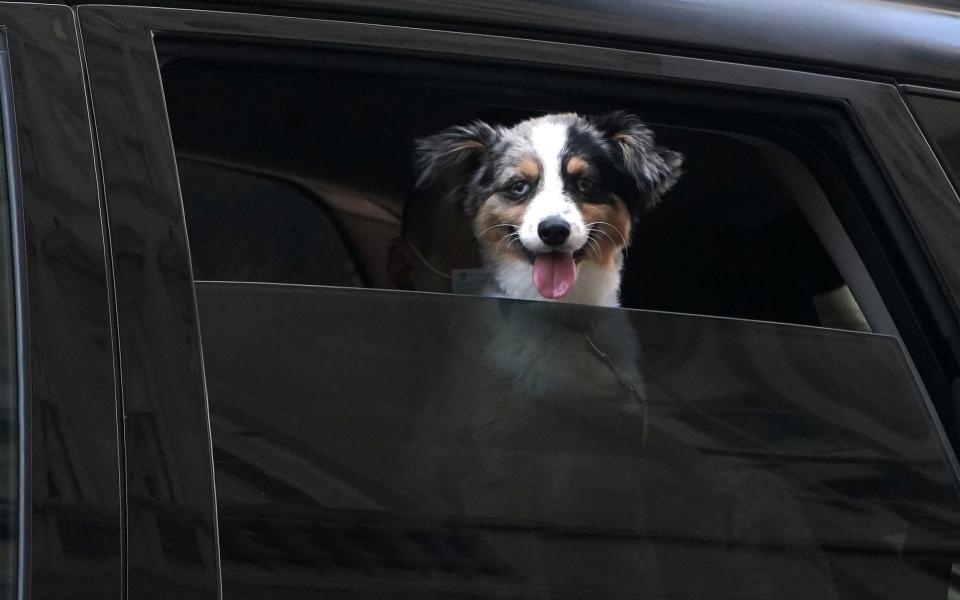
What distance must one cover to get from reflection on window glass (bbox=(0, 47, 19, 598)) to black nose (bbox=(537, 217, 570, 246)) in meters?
0.87

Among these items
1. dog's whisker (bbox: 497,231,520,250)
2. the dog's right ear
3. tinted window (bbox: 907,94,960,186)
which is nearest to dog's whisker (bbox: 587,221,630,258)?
dog's whisker (bbox: 497,231,520,250)

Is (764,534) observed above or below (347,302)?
below

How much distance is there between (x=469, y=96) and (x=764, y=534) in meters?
0.64

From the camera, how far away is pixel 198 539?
1187 mm

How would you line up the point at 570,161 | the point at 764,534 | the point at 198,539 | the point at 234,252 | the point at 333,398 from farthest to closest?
1. the point at 570,161
2. the point at 234,252
3. the point at 764,534
4. the point at 333,398
5. the point at 198,539

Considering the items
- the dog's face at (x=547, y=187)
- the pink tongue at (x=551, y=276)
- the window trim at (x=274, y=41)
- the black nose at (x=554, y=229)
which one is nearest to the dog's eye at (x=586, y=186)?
the dog's face at (x=547, y=187)

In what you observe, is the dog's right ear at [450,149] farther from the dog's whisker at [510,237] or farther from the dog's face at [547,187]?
the dog's whisker at [510,237]

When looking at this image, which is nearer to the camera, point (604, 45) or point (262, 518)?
point (262, 518)

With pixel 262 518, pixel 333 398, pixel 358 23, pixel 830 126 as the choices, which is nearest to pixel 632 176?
pixel 830 126

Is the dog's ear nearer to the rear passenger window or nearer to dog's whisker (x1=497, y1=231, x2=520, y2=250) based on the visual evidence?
the rear passenger window

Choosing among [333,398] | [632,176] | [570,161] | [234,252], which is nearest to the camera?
[333,398]

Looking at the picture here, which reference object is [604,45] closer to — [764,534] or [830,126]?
→ [830,126]

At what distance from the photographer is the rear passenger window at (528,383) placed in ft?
4.24

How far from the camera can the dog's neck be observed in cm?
162
